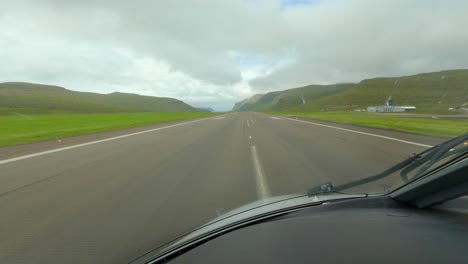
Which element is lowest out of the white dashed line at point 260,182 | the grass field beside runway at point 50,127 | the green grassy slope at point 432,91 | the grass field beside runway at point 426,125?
the grass field beside runway at point 426,125

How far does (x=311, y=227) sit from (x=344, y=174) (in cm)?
481

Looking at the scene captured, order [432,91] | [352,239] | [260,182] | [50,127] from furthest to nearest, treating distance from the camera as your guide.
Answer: [432,91]
[50,127]
[260,182]
[352,239]

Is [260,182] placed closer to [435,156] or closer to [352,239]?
[435,156]

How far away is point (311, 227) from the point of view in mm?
1447

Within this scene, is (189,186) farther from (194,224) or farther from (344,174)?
(344,174)

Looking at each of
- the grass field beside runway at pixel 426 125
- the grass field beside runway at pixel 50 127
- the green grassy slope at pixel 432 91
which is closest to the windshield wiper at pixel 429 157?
the grass field beside runway at pixel 426 125

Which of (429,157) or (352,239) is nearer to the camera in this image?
(352,239)

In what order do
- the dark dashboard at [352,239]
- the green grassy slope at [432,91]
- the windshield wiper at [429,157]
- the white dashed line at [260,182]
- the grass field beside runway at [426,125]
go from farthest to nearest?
the green grassy slope at [432,91] → the grass field beside runway at [426,125] → the white dashed line at [260,182] → the windshield wiper at [429,157] → the dark dashboard at [352,239]

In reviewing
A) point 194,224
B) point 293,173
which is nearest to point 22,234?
point 194,224

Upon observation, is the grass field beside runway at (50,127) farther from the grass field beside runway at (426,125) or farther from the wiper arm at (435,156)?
the grass field beside runway at (426,125)

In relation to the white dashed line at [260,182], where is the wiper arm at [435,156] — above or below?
above

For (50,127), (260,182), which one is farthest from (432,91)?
(50,127)

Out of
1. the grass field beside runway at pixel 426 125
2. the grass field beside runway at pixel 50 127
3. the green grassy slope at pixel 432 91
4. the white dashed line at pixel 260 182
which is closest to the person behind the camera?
the white dashed line at pixel 260 182

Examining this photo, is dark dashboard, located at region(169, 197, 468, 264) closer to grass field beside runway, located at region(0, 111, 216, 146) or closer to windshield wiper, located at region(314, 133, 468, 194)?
windshield wiper, located at region(314, 133, 468, 194)
